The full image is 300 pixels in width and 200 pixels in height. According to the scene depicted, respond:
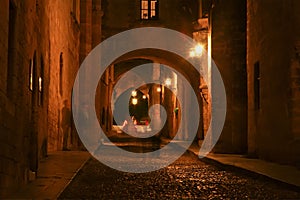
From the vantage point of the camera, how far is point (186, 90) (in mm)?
30500

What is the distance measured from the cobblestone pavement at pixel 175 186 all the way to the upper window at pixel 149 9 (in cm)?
1724

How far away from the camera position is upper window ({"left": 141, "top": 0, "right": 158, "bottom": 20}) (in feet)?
91.8

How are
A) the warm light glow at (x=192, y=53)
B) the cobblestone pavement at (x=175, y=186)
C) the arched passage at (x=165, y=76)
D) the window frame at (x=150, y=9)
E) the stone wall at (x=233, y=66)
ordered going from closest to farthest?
the cobblestone pavement at (x=175, y=186) < the stone wall at (x=233, y=66) < the warm light glow at (x=192, y=53) < the arched passage at (x=165, y=76) < the window frame at (x=150, y=9)

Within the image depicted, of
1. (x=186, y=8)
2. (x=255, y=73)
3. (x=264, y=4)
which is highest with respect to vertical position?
(x=186, y=8)

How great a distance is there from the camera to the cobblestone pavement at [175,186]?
7586 millimetres

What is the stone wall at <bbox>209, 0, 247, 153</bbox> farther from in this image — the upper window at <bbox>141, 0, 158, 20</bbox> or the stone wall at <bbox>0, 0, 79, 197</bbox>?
the upper window at <bbox>141, 0, 158, 20</bbox>

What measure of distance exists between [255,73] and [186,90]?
14967 mm

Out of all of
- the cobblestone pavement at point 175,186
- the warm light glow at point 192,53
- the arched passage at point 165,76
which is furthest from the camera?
the arched passage at point 165,76

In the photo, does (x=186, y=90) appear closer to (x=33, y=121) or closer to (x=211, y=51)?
(x=211, y=51)

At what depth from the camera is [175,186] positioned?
8828 millimetres

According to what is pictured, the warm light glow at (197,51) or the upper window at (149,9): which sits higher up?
the upper window at (149,9)

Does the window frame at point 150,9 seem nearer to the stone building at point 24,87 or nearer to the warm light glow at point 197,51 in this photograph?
the warm light glow at point 197,51

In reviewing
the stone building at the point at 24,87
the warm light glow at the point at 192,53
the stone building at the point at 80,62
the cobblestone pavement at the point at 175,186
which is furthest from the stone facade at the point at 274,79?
the warm light glow at the point at 192,53

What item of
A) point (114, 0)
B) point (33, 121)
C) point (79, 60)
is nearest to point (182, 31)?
point (114, 0)
